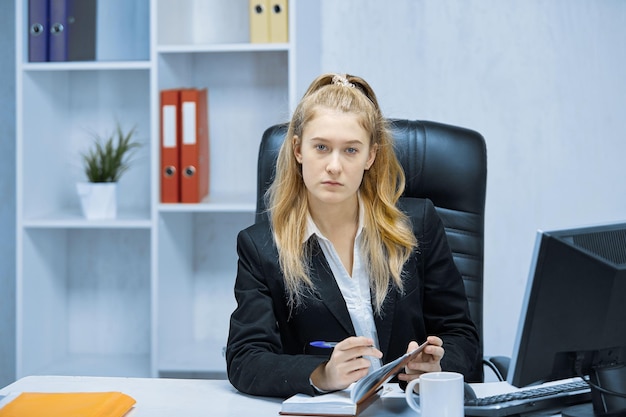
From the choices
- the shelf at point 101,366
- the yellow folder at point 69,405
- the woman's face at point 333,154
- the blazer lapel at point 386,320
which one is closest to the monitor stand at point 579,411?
the blazer lapel at point 386,320

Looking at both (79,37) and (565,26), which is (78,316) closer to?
(79,37)

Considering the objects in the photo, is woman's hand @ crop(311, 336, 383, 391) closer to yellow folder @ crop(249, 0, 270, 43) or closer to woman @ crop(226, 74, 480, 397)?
woman @ crop(226, 74, 480, 397)

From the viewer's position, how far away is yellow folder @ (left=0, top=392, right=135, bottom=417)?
1386 millimetres

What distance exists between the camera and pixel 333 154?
5.65 ft

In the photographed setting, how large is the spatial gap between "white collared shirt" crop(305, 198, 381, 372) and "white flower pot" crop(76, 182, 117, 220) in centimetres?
113

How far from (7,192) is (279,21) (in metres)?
1.20

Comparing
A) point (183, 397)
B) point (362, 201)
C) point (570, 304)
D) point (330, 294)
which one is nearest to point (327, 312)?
point (330, 294)

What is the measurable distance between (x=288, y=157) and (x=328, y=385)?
56 centimetres

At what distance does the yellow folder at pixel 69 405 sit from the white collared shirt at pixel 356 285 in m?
0.53

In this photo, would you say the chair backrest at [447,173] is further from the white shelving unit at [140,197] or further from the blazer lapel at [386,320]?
the white shelving unit at [140,197]

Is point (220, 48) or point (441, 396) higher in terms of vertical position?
point (220, 48)

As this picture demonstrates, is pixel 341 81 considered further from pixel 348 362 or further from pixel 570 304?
A: pixel 570 304

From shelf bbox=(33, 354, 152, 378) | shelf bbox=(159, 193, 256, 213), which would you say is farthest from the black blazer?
shelf bbox=(33, 354, 152, 378)

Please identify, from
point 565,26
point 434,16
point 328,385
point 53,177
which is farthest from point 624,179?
point 53,177
